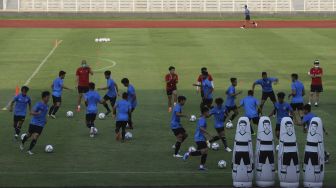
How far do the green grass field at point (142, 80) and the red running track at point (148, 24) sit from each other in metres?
3.36

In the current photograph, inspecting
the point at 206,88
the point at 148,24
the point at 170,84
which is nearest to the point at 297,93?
the point at 206,88

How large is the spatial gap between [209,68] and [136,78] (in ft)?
16.6

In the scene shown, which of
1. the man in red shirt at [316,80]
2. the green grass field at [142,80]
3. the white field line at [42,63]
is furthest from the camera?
the white field line at [42,63]

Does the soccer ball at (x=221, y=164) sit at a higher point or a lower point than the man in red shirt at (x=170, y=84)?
lower

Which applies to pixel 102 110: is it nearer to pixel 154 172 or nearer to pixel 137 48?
pixel 154 172

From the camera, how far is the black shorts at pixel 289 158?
23256 mm

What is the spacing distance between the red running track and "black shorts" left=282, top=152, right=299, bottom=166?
1960 inches

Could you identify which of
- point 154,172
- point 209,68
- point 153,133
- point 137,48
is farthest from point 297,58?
point 154,172

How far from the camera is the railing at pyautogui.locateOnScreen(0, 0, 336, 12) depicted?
85.6 m

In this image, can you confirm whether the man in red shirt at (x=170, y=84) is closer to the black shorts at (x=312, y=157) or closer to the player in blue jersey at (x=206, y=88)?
the player in blue jersey at (x=206, y=88)

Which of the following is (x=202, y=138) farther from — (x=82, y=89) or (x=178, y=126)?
(x=82, y=89)

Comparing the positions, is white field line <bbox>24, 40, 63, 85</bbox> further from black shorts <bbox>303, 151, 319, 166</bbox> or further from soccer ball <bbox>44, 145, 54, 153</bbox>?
black shorts <bbox>303, 151, 319, 166</bbox>

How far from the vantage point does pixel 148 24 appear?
75.0m

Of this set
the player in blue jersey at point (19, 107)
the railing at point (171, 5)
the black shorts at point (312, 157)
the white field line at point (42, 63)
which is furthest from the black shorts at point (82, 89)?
the railing at point (171, 5)
